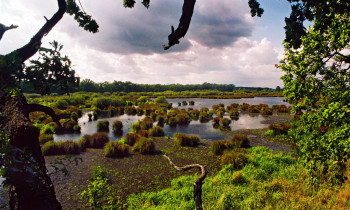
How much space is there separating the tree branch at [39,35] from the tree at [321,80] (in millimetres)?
4497

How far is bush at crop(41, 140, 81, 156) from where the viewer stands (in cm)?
1159

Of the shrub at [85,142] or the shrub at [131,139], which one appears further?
the shrub at [131,139]

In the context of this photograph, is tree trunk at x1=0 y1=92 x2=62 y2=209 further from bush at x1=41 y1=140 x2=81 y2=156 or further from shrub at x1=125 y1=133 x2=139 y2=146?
shrub at x1=125 y1=133 x2=139 y2=146

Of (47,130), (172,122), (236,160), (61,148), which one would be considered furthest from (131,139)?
(47,130)

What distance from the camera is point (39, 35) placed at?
256cm

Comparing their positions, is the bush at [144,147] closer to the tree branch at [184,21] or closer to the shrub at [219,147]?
the shrub at [219,147]

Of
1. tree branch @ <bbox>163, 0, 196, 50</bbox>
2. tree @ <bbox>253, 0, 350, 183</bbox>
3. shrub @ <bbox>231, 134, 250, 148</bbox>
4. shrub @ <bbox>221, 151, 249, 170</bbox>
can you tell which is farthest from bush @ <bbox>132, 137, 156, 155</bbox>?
tree branch @ <bbox>163, 0, 196, 50</bbox>

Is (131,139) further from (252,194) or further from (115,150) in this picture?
(252,194)

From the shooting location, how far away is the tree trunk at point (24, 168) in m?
1.47

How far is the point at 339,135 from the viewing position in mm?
4262

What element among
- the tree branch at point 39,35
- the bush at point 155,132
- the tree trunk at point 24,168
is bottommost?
the bush at point 155,132

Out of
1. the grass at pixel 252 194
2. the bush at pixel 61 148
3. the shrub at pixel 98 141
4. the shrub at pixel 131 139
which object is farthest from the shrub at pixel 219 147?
the bush at pixel 61 148

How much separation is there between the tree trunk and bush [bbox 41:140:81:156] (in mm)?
11246

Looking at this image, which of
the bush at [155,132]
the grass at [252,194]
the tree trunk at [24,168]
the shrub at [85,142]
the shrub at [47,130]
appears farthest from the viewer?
the shrub at [47,130]
